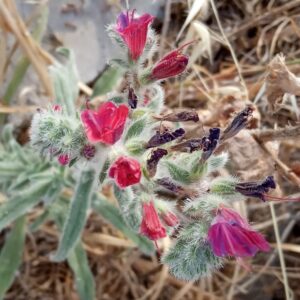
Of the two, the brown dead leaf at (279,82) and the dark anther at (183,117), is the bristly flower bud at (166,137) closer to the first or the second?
the dark anther at (183,117)

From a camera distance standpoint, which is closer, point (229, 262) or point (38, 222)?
point (38, 222)

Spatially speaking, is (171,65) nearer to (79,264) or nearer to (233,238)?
(233,238)

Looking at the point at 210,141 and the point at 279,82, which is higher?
the point at 210,141

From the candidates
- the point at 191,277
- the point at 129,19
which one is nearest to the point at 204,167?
the point at 191,277

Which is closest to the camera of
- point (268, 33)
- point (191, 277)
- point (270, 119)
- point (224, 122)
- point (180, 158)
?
point (191, 277)

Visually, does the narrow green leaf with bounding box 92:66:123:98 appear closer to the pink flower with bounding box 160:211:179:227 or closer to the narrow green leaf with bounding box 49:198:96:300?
the narrow green leaf with bounding box 49:198:96:300

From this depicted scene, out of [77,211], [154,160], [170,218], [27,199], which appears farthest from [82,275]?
[154,160]

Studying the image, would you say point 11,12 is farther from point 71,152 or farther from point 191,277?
point 191,277
